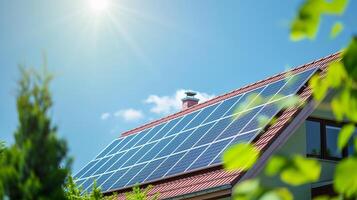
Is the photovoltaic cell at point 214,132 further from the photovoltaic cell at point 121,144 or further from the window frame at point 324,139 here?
the photovoltaic cell at point 121,144

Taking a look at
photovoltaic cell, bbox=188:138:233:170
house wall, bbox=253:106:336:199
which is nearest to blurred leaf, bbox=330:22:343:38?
photovoltaic cell, bbox=188:138:233:170

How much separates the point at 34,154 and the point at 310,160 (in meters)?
3.81

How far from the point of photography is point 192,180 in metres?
15.0

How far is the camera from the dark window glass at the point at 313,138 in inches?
609

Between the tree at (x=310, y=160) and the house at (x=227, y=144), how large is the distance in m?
10.0

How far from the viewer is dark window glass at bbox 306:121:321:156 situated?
15.5 metres

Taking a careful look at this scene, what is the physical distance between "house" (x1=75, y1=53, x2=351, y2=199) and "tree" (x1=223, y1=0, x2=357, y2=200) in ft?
33.0

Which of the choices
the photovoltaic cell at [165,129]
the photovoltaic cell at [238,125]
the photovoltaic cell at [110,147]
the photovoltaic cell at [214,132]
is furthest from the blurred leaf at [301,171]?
the photovoltaic cell at [110,147]

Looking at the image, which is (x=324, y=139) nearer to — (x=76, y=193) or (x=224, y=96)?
(x=224, y=96)

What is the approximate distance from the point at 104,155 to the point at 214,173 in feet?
29.4

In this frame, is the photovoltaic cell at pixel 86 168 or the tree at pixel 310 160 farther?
the photovoltaic cell at pixel 86 168

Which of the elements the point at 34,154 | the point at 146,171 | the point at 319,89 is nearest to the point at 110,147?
the point at 146,171

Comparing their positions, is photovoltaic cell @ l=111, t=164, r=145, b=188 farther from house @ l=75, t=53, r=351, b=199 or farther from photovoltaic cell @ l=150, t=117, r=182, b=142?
photovoltaic cell @ l=150, t=117, r=182, b=142

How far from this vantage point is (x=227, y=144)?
14.7 metres
